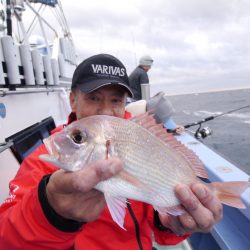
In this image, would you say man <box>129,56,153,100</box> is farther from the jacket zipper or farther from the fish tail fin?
the fish tail fin

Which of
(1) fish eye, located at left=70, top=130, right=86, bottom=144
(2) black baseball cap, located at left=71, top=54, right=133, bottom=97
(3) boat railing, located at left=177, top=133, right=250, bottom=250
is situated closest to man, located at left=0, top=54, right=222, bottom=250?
(2) black baseball cap, located at left=71, top=54, right=133, bottom=97

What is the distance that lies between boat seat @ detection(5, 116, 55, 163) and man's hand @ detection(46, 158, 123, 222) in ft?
4.42

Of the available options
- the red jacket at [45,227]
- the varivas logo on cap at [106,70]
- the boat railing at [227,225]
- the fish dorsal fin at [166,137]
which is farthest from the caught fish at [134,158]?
the boat railing at [227,225]

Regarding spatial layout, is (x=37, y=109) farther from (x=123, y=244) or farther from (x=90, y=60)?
(x=123, y=244)

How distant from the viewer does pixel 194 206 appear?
1291 millimetres

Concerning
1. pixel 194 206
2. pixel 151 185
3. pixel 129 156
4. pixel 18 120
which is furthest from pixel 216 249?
pixel 18 120

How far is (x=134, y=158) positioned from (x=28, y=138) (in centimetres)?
212

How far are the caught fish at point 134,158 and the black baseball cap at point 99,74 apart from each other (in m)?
0.57

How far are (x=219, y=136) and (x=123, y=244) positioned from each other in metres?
9.29

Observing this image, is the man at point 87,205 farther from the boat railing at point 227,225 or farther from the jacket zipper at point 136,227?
the boat railing at point 227,225

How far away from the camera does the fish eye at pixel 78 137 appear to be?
45.2 inches

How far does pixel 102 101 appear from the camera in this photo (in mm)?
1927

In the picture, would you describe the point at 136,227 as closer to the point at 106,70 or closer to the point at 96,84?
the point at 96,84

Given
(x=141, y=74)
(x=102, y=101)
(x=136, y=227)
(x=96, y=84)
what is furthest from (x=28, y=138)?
(x=141, y=74)
